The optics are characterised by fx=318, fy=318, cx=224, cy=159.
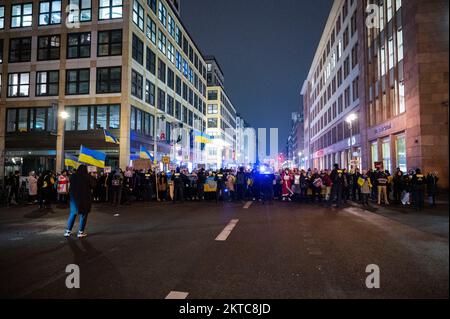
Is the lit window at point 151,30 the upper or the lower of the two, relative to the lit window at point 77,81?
upper

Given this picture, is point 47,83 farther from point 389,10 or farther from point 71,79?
point 389,10

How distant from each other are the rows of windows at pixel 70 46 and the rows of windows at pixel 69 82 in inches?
61.1

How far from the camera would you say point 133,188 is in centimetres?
1842

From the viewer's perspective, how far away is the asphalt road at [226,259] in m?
4.50

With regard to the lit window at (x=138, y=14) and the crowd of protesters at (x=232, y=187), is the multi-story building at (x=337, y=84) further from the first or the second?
the lit window at (x=138, y=14)

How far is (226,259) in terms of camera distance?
608 cm

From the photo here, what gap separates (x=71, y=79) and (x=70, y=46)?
11.2ft

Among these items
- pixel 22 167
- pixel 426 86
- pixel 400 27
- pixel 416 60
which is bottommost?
pixel 22 167

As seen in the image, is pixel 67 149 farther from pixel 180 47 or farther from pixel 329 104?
pixel 329 104

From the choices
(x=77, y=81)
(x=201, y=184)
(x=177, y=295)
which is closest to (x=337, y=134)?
(x=201, y=184)

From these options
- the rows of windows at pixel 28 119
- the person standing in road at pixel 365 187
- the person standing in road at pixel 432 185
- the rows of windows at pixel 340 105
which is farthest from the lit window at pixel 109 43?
the person standing in road at pixel 432 185

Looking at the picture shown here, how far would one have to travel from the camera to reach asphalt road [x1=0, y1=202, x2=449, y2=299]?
14.8ft

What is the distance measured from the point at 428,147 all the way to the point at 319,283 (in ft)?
60.9
